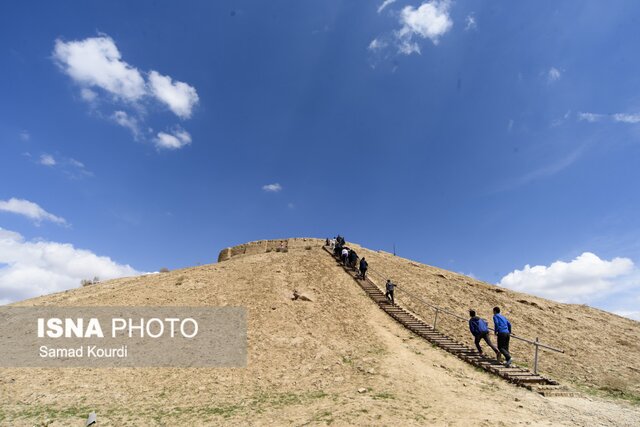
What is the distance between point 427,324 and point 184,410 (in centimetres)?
1228

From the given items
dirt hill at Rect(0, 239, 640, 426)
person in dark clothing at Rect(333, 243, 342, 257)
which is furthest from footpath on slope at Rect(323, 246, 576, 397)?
person in dark clothing at Rect(333, 243, 342, 257)

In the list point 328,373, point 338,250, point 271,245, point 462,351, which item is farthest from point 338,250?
point 328,373

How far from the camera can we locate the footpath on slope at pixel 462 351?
11477 mm

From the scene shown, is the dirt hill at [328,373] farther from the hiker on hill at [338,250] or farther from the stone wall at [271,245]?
the stone wall at [271,245]

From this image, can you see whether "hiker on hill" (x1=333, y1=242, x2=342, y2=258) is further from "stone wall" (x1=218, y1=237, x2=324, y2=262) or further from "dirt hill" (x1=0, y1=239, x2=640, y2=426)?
"stone wall" (x1=218, y1=237, x2=324, y2=262)

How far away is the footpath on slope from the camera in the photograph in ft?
37.7

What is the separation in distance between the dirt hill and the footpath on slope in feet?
1.26

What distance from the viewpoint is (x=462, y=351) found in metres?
15.1

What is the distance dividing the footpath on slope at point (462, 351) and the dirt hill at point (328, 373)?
1.26 feet

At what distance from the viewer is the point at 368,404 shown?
9.90 m

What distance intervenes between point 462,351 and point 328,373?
5.71 m

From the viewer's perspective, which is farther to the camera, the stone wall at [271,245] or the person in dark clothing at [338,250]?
the stone wall at [271,245]

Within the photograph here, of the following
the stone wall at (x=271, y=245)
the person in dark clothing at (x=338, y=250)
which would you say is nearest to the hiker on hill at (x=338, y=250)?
the person in dark clothing at (x=338, y=250)

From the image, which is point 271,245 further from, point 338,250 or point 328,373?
point 328,373
